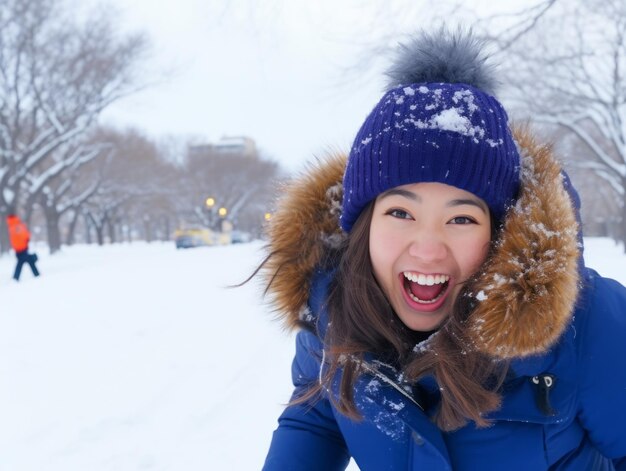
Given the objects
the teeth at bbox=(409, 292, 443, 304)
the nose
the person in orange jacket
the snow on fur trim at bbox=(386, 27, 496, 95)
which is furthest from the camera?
the person in orange jacket

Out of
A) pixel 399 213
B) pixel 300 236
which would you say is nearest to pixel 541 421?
pixel 399 213

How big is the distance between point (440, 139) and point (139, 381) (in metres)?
3.73

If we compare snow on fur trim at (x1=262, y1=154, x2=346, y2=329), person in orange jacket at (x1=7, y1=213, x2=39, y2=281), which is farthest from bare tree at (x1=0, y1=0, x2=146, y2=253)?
snow on fur trim at (x1=262, y1=154, x2=346, y2=329)

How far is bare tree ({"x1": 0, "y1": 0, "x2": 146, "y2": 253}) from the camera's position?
53.8ft

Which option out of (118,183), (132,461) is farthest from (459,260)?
(118,183)

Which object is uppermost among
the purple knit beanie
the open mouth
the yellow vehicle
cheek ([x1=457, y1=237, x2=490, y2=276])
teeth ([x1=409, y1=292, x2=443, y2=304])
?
the purple knit beanie

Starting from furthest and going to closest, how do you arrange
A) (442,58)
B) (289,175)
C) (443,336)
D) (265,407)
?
(265,407), (289,175), (442,58), (443,336)

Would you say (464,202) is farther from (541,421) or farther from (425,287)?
(541,421)

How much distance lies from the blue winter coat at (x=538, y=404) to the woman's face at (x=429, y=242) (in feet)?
0.40

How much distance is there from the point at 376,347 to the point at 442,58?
1.02 m

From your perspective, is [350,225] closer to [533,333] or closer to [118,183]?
[533,333]

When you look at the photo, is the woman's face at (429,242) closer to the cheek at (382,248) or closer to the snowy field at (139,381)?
the cheek at (382,248)

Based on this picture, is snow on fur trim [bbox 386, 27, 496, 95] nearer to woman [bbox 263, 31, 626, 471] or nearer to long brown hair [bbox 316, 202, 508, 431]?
woman [bbox 263, 31, 626, 471]

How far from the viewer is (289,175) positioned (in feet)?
6.77
